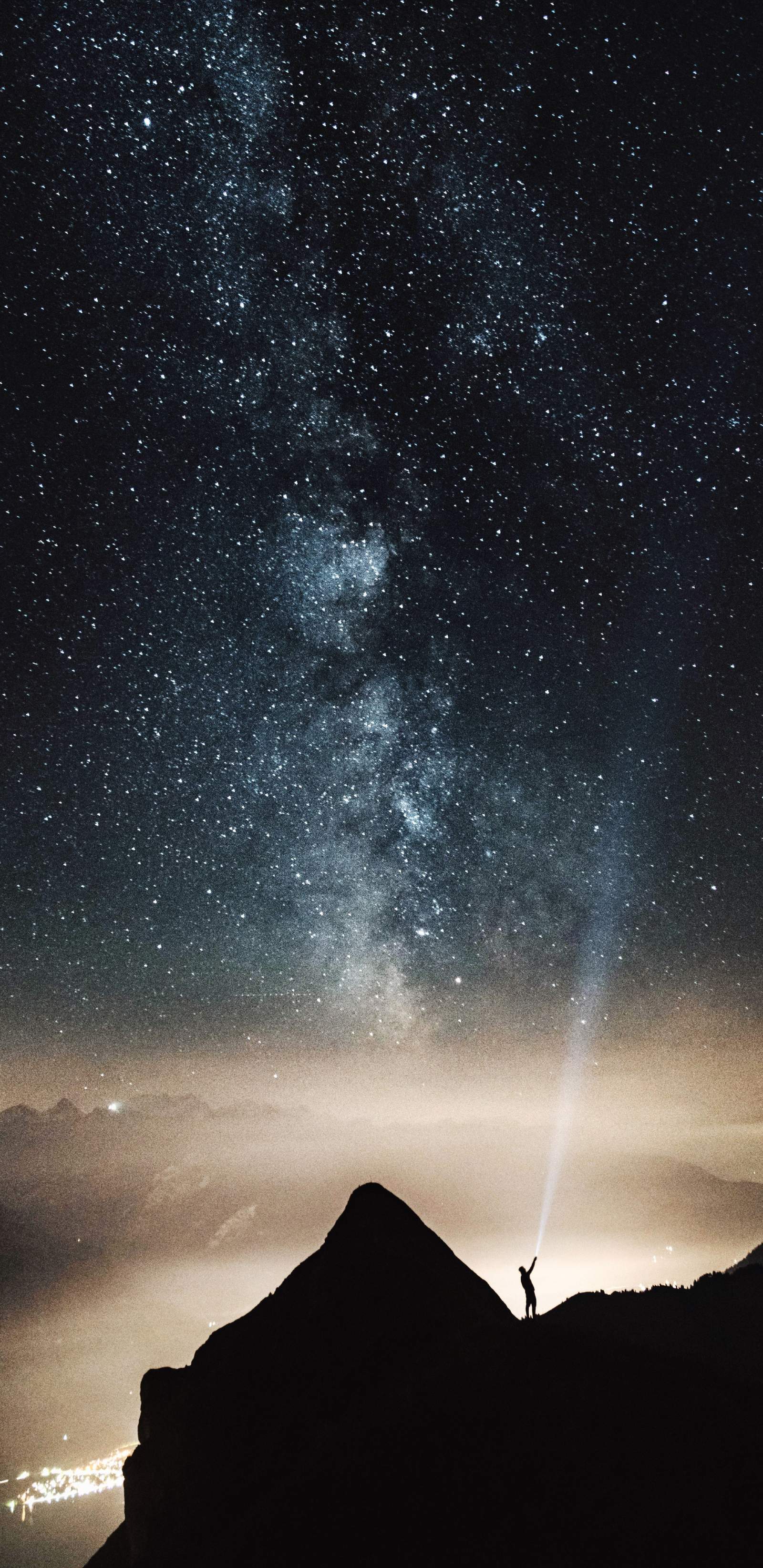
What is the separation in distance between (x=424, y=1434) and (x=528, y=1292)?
886 cm

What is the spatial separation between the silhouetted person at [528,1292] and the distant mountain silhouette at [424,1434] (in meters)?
0.90

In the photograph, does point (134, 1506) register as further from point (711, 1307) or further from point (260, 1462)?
point (711, 1307)

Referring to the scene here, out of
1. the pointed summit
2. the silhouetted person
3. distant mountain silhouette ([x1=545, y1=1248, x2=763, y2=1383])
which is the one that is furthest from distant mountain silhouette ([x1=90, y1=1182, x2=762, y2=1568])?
the silhouetted person

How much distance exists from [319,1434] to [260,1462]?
101 inches

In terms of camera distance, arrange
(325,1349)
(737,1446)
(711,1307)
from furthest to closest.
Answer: (711,1307)
(325,1349)
(737,1446)

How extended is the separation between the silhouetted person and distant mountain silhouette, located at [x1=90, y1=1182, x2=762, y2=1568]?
0.90 m

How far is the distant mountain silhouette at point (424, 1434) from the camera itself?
12414 millimetres

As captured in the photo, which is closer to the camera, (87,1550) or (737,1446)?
(737,1446)

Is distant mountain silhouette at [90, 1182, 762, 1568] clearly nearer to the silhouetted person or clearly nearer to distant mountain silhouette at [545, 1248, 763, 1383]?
distant mountain silhouette at [545, 1248, 763, 1383]

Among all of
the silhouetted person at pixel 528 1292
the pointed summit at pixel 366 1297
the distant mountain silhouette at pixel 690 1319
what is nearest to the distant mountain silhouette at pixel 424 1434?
the pointed summit at pixel 366 1297

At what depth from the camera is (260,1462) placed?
19.2 metres

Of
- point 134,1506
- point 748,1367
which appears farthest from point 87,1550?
point 748,1367

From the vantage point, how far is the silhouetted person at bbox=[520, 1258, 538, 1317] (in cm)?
2244

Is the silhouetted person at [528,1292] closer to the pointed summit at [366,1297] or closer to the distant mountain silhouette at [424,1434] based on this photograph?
the pointed summit at [366,1297]
